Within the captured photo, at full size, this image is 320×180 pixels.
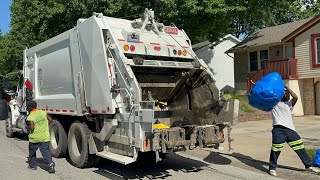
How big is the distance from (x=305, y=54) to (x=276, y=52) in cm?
247

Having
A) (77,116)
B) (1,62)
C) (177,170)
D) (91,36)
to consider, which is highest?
→ (1,62)

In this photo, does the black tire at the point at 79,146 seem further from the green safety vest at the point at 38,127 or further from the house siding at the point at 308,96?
the house siding at the point at 308,96

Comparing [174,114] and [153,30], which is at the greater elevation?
[153,30]

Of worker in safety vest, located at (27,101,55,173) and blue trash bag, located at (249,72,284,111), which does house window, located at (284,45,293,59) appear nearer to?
blue trash bag, located at (249,72,284,111)

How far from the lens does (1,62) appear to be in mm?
43000

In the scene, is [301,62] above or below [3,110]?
above

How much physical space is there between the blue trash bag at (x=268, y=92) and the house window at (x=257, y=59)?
685 inches

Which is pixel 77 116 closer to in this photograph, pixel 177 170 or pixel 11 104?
pixel 177 170

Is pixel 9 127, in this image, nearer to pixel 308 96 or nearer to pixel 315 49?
pixel 308 96

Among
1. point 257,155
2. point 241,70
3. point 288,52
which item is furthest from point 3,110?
point 241,70

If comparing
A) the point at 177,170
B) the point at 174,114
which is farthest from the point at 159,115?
the point at 177,170

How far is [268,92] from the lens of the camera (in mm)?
7473

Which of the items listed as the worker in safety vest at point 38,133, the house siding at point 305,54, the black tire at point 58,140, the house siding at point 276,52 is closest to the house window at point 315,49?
the house siding at point 305,54

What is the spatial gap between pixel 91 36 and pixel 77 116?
1.94 metres
